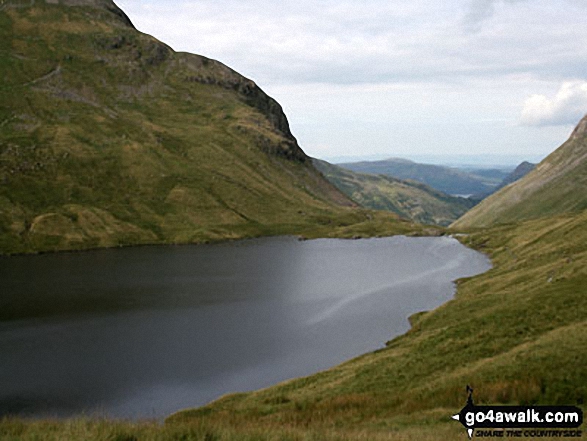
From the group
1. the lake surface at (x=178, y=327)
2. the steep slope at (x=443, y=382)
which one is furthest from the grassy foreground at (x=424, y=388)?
the lake surface at (x=178, y=327)

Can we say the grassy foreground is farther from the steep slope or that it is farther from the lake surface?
the lake surface

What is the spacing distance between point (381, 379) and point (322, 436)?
35225mm

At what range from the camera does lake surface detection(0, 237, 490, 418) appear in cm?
7744

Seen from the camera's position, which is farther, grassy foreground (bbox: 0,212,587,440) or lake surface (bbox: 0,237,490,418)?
lake surface (bbox: 0,237,490,418)

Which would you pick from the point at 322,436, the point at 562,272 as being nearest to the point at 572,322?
the point at 562,272

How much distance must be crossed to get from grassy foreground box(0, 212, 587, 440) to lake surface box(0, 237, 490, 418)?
17.0 m

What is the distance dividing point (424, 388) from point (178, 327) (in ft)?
257

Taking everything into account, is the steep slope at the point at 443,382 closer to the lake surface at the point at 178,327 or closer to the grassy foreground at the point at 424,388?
the grassy foreground at the point at 424,388

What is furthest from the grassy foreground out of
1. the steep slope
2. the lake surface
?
the lake surface

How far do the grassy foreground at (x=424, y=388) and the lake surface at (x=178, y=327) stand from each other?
17.0m

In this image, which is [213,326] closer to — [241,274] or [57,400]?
[57,400]

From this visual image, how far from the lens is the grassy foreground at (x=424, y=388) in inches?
825

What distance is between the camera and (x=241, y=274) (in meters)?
178

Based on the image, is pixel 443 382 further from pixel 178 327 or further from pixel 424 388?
pixel 178 327
